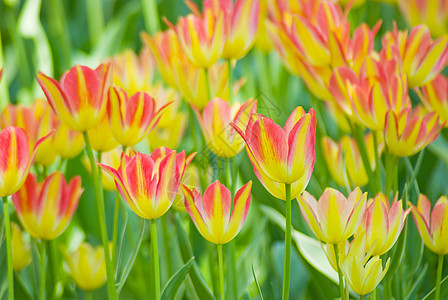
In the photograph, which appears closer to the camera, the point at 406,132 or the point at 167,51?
the point at 406,132

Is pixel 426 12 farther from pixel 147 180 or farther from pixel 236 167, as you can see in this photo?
pixel 147 180

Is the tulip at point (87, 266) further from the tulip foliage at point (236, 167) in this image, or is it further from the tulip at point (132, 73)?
the tulip at point (132, 73)

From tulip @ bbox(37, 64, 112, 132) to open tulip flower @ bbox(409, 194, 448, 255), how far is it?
0.27m

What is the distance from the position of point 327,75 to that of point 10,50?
2.99 ft

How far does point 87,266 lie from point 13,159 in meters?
0.19

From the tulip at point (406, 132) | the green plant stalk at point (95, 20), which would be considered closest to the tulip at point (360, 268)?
the tulip at point (406, 132)

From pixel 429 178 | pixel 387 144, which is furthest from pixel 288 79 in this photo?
pixel 387 144

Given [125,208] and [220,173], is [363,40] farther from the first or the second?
[125,208]

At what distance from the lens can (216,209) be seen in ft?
1.50

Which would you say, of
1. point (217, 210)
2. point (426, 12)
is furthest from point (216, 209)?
point (426, 12)

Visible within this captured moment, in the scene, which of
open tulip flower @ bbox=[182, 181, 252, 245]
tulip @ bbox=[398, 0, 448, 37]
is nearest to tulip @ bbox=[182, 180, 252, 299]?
open tulip flower @ bbox=[182, 181, 252, 245]

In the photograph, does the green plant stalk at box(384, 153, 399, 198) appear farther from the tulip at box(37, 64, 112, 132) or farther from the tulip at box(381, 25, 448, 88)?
the tulip at box(37, 64, 112, 132)

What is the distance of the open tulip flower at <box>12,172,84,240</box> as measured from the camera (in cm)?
55

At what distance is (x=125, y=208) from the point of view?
0.74m
